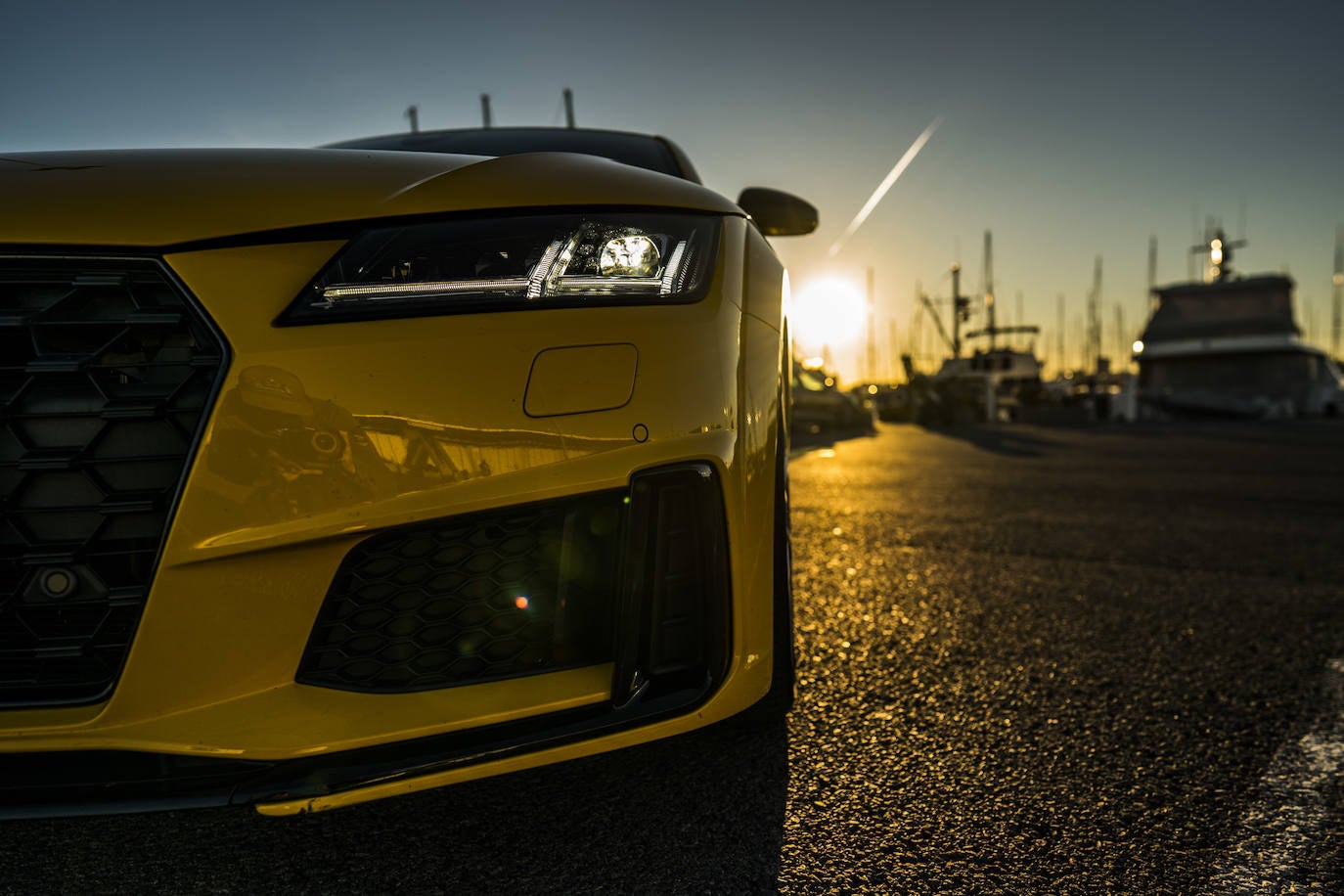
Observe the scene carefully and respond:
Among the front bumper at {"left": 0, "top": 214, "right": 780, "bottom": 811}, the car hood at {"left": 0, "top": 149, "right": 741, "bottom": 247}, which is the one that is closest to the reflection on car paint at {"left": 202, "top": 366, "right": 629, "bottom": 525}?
the front bumper at {"left": 0, "top": 214, "right": 780, "bottom": 811}

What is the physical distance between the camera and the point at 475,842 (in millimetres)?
1334

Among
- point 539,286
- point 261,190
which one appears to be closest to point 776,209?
point 539,286

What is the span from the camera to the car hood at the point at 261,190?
106cm

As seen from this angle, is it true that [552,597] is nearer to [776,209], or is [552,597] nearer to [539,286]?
[539,286]

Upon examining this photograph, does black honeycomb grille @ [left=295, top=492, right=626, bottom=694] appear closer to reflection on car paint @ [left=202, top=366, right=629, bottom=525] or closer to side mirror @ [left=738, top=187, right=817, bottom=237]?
reflection on car paint @ [left=202, top=366, right=629, bottom=525]

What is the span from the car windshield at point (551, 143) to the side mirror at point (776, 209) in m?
0.28

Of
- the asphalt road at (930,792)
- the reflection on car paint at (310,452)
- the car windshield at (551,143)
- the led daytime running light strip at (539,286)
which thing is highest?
the car windshield at (551,143)

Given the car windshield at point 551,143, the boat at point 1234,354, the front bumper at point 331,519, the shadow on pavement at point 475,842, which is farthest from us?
the boat at point 1234,354

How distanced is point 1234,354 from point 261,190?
43.9 metres

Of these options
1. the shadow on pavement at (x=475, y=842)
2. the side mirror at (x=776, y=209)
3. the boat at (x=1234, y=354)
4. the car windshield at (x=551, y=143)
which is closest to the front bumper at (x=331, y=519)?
the shadow on pavement at (x=475, y=842)

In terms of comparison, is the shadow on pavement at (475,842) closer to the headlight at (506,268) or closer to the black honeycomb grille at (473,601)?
the black honeycomb grille at (473,601)

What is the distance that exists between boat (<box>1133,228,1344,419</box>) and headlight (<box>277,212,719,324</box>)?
122 ft

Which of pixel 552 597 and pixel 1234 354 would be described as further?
pixel 1234 354

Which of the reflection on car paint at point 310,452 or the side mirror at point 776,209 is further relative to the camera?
the side mirror at point 776,209
